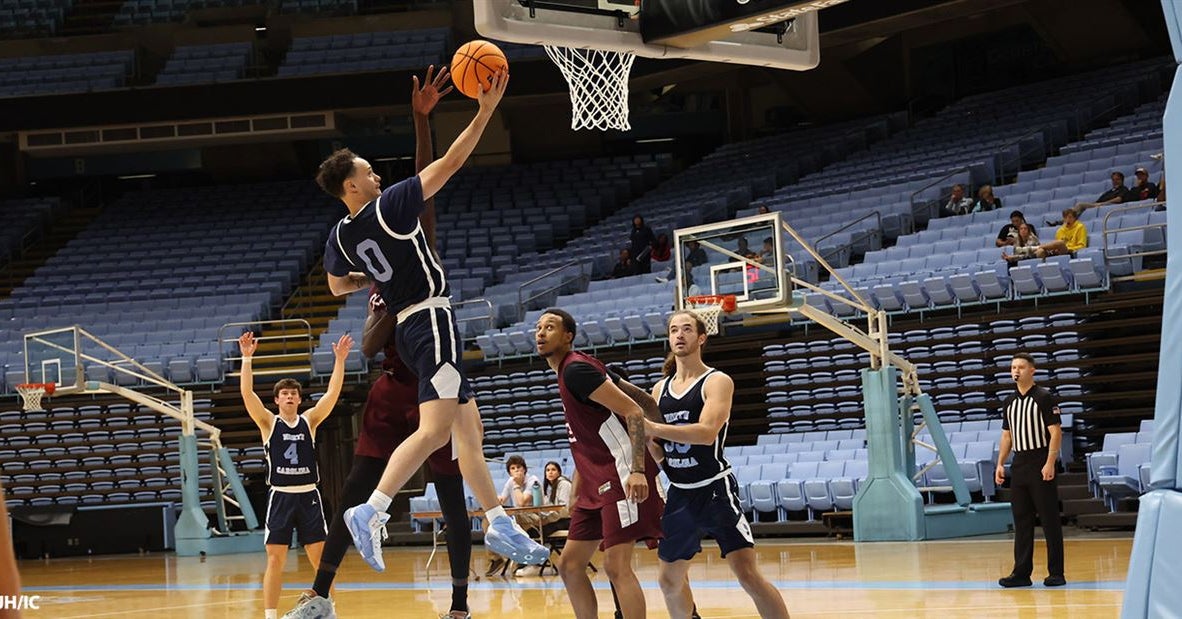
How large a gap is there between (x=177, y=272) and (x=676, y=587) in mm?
21390

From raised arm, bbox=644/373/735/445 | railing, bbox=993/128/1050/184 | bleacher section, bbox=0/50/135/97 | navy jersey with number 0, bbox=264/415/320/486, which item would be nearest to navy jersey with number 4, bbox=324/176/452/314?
raised arm, bbox=644/373/735/445

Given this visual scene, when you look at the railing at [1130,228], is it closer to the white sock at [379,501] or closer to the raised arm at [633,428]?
the raised arm at [633,428]

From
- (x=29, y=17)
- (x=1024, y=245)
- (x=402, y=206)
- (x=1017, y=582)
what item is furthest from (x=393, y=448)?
(x=29, y=17)

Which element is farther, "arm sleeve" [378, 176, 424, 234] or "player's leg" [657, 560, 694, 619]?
"player's leg" [657, 560, 694, 619]

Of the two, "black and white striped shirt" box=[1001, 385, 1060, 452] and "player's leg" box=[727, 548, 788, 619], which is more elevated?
"black and white striped shirt" box=[1001, 385, 1060, 452]

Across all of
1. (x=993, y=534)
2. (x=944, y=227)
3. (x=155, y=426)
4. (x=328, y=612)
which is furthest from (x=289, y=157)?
(x=328, y=612)

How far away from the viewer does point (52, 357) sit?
20016 millimetres

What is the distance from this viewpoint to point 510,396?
2100 cm

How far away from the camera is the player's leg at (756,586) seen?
20.9 feet

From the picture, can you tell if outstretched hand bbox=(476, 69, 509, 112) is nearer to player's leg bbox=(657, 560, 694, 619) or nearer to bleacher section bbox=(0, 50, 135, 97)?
player's leg bbox=(657, 560, 694, 619)

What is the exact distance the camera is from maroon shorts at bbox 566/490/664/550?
256 inches

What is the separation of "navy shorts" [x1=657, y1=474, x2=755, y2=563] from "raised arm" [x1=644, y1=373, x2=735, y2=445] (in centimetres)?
28

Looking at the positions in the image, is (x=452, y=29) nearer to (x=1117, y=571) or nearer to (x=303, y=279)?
(x=303, y=279)

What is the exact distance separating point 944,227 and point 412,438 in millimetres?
15150
